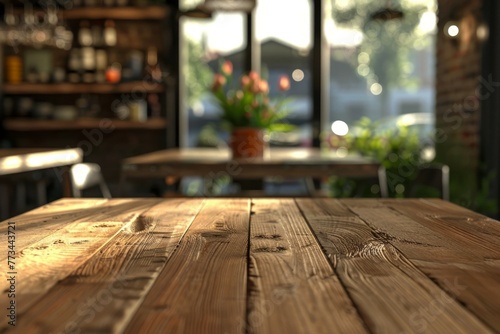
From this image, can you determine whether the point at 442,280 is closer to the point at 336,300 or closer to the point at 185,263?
the point at 336,300

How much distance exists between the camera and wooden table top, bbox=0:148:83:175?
10.4ft

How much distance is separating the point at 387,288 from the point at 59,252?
533 mm

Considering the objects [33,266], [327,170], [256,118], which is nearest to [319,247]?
[33,266]

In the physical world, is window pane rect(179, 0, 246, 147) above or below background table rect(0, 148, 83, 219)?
above

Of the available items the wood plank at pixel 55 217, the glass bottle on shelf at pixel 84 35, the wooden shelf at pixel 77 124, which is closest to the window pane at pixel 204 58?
the wooden shelf at pixel 77 124

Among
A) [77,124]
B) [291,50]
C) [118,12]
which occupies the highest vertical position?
[118,12]

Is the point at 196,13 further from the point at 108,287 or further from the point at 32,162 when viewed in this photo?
the point at 108,287

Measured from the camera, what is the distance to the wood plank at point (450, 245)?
2.82ft

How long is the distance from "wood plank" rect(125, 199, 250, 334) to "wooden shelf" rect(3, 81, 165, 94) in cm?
502

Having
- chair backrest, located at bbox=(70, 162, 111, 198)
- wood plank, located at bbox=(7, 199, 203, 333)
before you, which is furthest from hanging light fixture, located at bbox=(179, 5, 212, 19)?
wood plank, located at bbox=(7, 199, 203, 333)

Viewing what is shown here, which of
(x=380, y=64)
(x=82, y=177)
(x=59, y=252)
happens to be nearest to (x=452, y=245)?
(x=59, y=252)

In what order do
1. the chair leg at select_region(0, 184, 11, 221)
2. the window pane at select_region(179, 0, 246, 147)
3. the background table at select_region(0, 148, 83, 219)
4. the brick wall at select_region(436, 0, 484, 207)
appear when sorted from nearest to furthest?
the background table at select_region(0, 148, 83, 219) → the chair leg at select_region(0, 184, 11, 221) → the brick wall at select_region(436, 0, 484, 207) → the window pane at select_region(179, 0, 246, 147)

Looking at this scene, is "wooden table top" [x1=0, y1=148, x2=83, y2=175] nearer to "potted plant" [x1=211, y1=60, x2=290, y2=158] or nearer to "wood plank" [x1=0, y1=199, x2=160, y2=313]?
"potted plant" [x1=211, y1=60, x2=290, y2=158]

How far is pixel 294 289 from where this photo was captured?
0.88m
